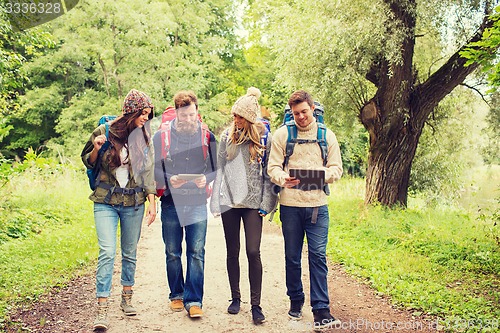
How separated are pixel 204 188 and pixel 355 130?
984cm

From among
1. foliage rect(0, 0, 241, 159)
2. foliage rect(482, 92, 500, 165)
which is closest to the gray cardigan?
foliage rect(482, 92, 500, 165)

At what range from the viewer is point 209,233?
1051 cm

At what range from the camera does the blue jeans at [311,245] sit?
4.75 metres

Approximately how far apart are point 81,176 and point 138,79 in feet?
24.7

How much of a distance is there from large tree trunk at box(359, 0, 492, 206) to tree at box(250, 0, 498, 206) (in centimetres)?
2

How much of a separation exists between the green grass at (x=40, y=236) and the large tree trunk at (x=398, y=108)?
6.32 m

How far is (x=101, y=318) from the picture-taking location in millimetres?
4547

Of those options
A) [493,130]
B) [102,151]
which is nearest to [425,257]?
[102,151]

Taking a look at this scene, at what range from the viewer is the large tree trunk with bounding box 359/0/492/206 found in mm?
10070

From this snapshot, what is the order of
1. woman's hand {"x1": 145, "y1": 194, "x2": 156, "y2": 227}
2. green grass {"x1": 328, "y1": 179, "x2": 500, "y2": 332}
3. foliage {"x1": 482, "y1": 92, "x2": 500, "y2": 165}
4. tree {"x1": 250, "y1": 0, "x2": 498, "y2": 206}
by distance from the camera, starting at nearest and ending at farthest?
woman's hand {"x1": 145, "y1": 194, "x2": 156, "y2": 227}, green grass {"x1": 328, "y1": 179, "x2": 500, "y2": 332}, tree {"x1": 250, "y1": 0, "x2": 498, "y2": 206}, foliage {"x1": 482, "y1": 92, "x2": 500, "y2": 165}

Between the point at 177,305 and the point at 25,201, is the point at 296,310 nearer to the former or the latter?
the point at 177,305

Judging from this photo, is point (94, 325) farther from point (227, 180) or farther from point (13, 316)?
point (227, 180)

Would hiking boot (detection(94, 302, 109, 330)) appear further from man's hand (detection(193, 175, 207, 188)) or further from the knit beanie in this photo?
Result: the knit beanie

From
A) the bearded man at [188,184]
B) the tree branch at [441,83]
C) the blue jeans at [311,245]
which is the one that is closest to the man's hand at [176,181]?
the bearded man at [188,184]
